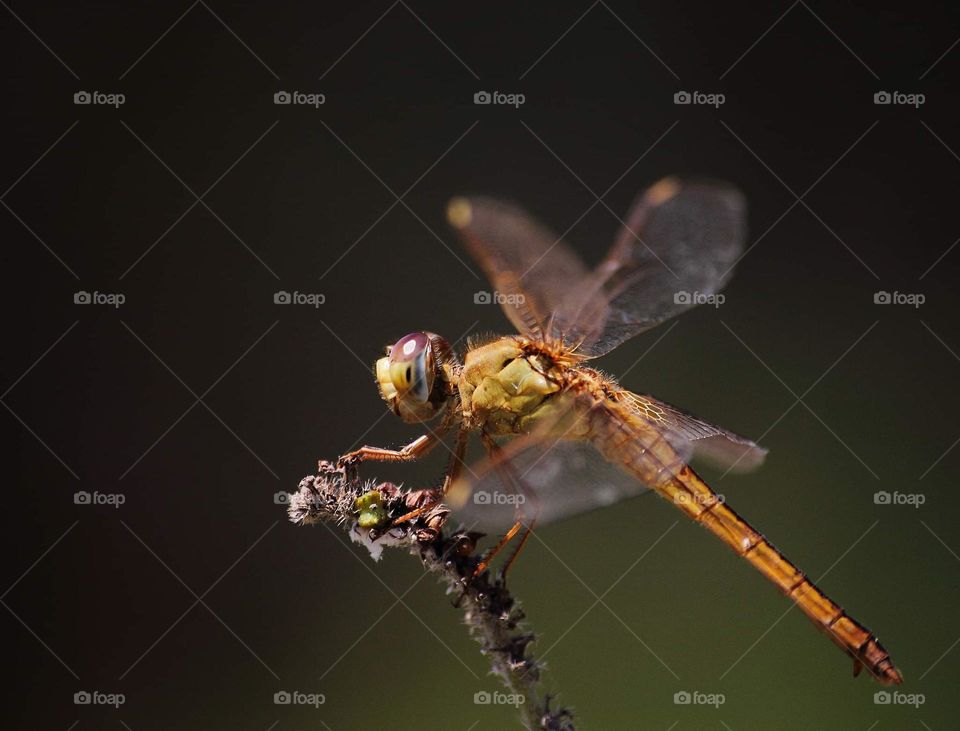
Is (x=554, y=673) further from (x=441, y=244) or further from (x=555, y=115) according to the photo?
(x=555, y=115)

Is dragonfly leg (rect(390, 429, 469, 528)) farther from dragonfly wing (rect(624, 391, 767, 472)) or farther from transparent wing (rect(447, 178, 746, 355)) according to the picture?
dragonfly wing (rect(624, 391, 767, 472))

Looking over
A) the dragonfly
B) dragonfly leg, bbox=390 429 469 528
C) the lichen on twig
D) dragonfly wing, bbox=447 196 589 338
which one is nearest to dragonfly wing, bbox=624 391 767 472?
the dragonfly

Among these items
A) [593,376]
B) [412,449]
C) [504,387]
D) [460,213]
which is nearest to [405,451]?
[412,449]

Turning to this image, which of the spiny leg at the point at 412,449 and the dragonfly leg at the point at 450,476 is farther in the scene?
the spiny leg at the point at 412,449

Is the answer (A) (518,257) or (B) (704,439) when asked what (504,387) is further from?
(B) (704,439)

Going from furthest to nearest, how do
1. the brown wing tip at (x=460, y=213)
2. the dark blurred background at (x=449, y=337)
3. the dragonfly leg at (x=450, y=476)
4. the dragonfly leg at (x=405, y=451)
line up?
the dark blurred background at (x=449, y=337)
the brown wing tip at (x=460, y=213)
the dragonfly leg at (x=405, y=451)
the dragonfly leg at (x=450, y=476)

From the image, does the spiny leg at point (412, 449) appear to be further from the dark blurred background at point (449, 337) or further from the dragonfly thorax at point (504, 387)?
the dark blurred background at point (449, 337)

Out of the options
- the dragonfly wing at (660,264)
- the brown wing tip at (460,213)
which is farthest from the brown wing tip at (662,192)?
the brown wing tip at (460,213)

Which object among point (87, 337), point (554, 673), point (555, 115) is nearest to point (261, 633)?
point (554, 673)
